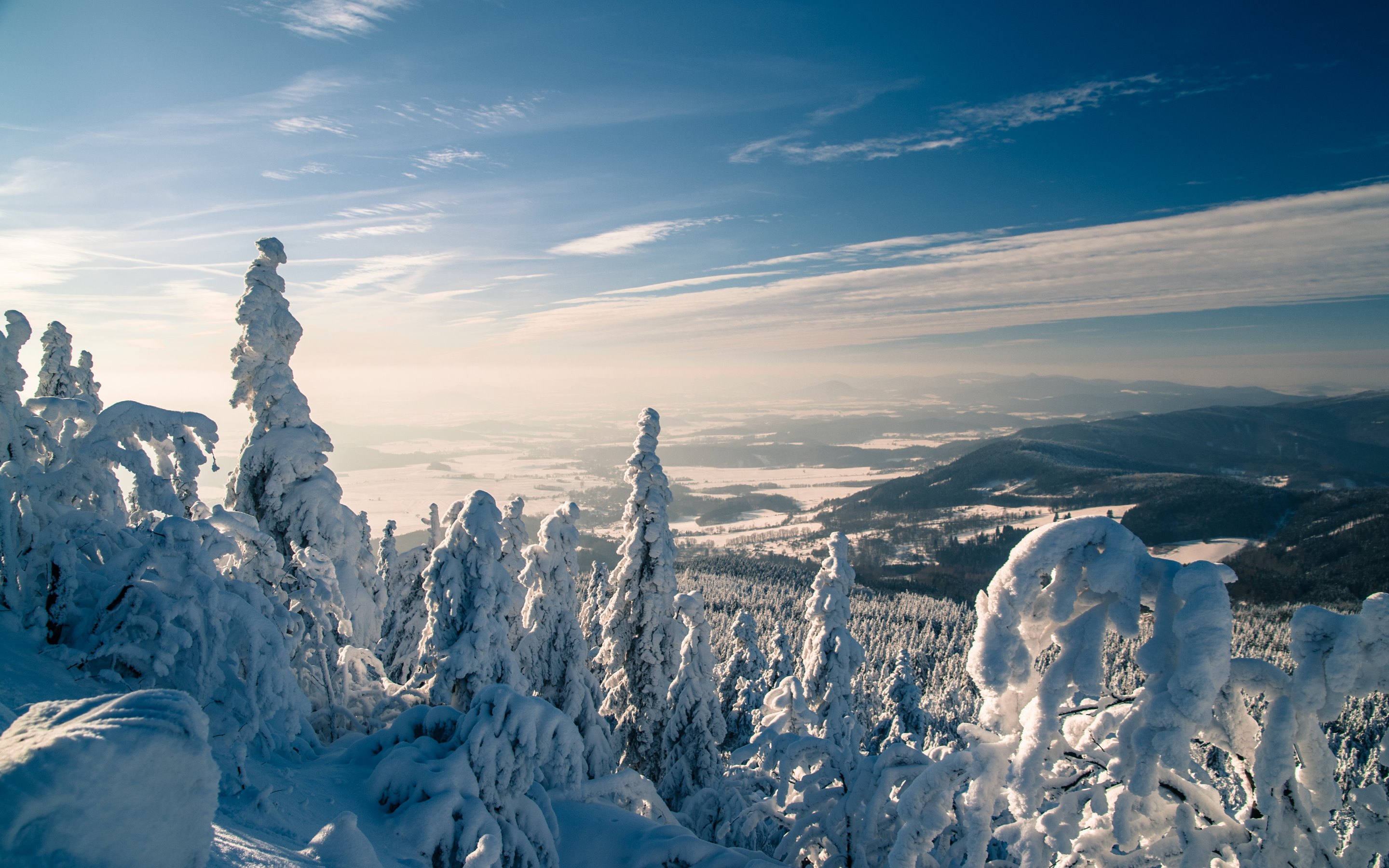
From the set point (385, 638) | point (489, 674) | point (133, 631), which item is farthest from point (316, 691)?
point (385, 638)

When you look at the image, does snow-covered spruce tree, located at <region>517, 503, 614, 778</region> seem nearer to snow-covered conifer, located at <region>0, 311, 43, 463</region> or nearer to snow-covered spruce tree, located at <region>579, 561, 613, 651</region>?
snow-covered spruce tree, located at <region>579, 561, 613, 651</region>

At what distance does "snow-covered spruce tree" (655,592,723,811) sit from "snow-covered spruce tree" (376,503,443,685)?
343 inches

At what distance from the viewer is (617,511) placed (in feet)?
597

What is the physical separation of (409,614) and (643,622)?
9967 millimetres

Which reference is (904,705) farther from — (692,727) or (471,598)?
(471,598)

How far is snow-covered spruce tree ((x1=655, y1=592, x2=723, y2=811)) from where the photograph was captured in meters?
19.5

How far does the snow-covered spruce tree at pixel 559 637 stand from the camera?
1753 cm

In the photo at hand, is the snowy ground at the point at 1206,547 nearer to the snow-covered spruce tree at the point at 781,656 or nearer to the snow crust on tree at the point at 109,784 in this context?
the snow-covered spruce tree at the point at 781,656

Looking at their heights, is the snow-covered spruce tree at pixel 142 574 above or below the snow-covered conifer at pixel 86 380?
below

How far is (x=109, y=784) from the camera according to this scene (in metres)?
3.10

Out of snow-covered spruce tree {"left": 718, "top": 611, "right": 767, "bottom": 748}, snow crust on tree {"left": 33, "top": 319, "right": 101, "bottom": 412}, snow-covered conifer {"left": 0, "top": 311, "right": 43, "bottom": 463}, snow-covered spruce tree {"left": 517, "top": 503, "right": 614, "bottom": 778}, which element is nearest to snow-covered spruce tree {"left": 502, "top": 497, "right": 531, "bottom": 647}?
snow-covered spruce tree {"left": 517, "top": 503, "right": 614, "bottom": 778}

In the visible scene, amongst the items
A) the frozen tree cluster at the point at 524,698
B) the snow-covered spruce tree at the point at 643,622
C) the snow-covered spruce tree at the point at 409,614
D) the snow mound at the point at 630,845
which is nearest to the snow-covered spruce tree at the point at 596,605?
the snow-covered spruce tree at the point at 643,622

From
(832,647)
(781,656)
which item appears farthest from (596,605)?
(832,647)

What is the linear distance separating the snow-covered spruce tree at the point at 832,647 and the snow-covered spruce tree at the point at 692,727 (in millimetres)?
3558
